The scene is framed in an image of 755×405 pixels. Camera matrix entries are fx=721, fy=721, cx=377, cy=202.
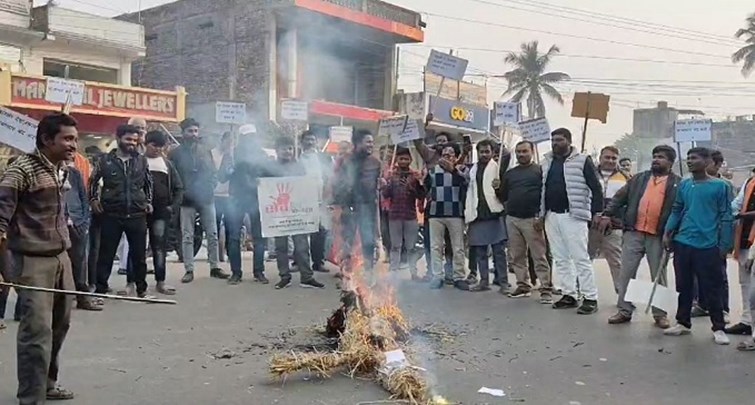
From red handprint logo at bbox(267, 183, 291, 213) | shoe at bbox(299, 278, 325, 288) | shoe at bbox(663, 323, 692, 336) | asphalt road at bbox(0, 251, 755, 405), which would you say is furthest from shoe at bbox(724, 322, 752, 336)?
red handprint logo at bbox(267, 183, 291, 213)

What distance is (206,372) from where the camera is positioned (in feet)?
16.1

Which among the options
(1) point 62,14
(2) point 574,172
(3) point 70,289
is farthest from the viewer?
(1) point 62,14

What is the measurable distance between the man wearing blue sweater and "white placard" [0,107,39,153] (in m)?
6.04

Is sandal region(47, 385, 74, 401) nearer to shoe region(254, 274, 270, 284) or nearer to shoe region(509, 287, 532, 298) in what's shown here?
shoe region(254, 274, 270, 284)

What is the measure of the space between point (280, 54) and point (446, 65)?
36.9 feet

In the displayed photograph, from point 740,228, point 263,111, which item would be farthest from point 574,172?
point 263,111

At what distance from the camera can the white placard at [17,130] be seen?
6.96 m

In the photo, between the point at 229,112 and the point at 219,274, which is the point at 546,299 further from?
the point at 229,112

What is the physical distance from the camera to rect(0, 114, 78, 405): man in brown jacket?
3.90m

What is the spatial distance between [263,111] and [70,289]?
1734cm

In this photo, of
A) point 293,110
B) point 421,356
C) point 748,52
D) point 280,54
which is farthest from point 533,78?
point 421,356

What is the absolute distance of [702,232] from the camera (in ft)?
19.9

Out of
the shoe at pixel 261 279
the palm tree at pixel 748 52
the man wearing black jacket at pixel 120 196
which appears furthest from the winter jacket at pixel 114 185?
the palm tree at pixel 748 52

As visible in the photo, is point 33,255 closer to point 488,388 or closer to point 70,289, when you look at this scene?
point 70,289
